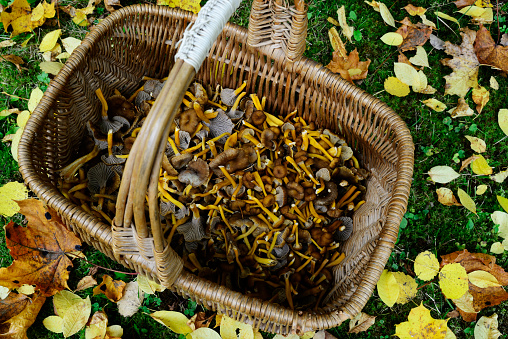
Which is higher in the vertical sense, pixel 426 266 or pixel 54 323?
pixel 426 266

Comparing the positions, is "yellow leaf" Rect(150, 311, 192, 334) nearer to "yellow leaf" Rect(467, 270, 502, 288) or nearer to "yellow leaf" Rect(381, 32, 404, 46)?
"yellow leaf" Rect(467, 270, 502, 288)

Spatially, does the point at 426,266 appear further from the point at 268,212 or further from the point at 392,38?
the point at 392,38

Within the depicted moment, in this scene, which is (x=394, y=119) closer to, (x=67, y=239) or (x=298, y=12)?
(x=298, y=12)

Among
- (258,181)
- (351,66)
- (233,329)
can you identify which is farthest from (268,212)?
(351,66)

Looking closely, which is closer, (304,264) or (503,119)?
(304,264)

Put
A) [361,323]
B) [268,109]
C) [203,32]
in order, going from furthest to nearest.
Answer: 1. [268,109]
2. [361,323]
3. [203,32]

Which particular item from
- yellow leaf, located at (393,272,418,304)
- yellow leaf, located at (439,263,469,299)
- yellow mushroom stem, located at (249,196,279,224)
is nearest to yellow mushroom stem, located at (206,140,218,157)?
yellow mushroom stem, located at (249,196,279,224)
